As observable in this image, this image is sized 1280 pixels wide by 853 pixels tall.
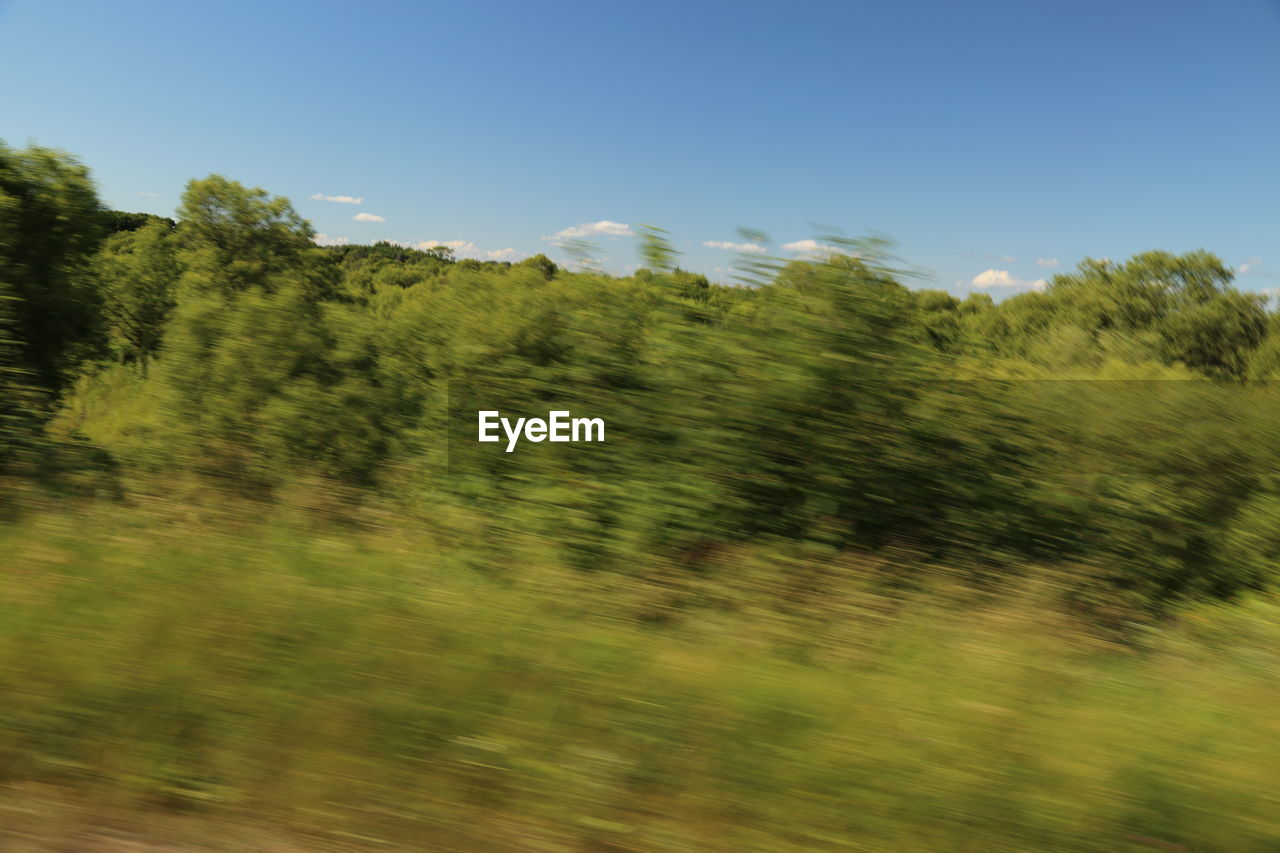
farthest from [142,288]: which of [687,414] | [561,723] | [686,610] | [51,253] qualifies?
[561,723]

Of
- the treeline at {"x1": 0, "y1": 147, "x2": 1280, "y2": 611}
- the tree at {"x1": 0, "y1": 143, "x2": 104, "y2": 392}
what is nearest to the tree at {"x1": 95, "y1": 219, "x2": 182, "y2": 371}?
the treeline at {"x1": 0, "y1": 147, "x2": 1280, "y2": 611}

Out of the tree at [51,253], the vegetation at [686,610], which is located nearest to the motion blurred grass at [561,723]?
the vegetation at [686,610]

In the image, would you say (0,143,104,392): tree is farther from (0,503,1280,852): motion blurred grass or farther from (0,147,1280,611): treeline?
(0,503,1280,852): motion blurred grass

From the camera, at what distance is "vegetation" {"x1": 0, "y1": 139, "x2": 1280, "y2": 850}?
117 inches

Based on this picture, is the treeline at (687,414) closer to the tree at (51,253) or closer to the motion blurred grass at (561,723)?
the tree at (51,253)

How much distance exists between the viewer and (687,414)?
Result: 7.90 metres

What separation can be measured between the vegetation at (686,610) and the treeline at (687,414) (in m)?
0.06

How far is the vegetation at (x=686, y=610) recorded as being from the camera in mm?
2963

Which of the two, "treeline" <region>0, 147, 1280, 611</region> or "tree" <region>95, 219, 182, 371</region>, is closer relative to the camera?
"treeline" <region>0, 147, 1280, 611</region>

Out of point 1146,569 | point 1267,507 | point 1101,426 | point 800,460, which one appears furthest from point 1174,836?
point 1267,507

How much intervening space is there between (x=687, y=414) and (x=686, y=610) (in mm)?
2954

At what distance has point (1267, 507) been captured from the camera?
15273 millimetres

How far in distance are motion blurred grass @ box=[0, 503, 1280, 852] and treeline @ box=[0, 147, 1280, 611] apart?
2383 mm

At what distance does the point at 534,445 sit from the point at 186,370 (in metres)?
19.1
